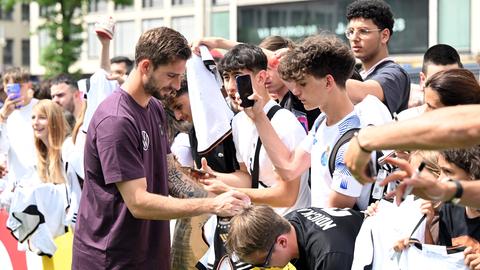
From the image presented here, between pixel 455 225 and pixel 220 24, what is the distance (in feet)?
100

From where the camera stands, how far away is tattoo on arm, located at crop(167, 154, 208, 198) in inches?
200

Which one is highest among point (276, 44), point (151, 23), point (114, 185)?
point (151, 23)

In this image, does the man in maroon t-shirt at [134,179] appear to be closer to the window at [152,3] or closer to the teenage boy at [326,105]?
the teenage boy at [326,105]

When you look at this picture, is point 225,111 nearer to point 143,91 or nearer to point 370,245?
point 143,91

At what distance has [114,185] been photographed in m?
4.46

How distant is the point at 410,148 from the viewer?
2.83 meters

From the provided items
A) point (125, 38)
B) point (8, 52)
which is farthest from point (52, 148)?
point (8, 52)

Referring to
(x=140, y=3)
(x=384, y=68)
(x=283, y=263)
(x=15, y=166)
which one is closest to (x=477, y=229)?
(x=283, y=263)

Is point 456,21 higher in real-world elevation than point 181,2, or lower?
lower

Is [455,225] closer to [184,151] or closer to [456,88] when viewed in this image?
[456,88]

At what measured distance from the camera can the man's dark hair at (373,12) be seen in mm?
5512

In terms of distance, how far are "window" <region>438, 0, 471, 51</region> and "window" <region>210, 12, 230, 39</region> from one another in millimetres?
10348

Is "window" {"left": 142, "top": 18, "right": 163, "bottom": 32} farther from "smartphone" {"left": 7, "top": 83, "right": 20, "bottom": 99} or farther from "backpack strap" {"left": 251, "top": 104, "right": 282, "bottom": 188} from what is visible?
"backpack strap" {"left": 251, "top": 104, "right": 282, "bottom": 188}

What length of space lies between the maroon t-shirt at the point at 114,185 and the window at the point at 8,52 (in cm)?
5957
